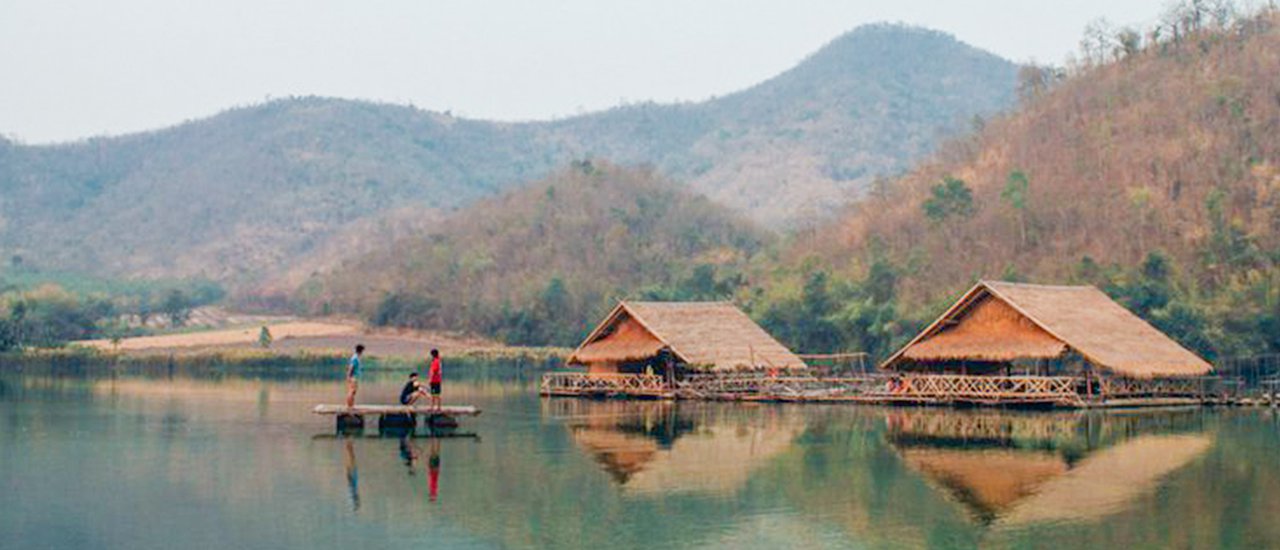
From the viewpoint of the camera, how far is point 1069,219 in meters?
54.8

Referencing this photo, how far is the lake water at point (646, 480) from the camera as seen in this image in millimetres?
16312

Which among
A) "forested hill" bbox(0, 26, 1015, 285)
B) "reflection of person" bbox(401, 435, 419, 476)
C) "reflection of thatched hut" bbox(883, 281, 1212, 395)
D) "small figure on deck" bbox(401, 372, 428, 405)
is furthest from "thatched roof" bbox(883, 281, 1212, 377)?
"forested hill" bbox(0, 26, 1015, 285)

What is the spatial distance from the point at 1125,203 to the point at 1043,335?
19.7 meters

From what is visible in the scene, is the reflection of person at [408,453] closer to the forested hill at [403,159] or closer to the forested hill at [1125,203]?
the forested hill at [1125,203]

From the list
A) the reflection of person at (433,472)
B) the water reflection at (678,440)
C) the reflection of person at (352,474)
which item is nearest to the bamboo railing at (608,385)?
the water reflection at (678,440)

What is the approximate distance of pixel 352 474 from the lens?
2116cm

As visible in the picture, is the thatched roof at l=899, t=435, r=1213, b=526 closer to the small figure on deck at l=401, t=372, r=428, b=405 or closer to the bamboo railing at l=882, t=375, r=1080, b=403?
the bamboo railing at l=882, t=375, r=1080, b=403

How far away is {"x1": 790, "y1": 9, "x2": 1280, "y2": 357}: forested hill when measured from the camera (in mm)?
46188

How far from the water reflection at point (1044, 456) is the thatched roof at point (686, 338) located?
8776 millimetres

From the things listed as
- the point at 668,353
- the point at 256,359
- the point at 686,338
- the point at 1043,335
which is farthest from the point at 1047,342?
the point at 256,359

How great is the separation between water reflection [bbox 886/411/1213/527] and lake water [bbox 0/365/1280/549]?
0.22 feet

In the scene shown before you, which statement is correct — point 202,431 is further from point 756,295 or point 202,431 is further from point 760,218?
point 760,218

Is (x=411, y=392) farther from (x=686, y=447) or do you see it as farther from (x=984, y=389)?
(x=984, y=389)

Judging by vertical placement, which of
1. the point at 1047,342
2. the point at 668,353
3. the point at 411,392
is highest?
the point at 1047,342
